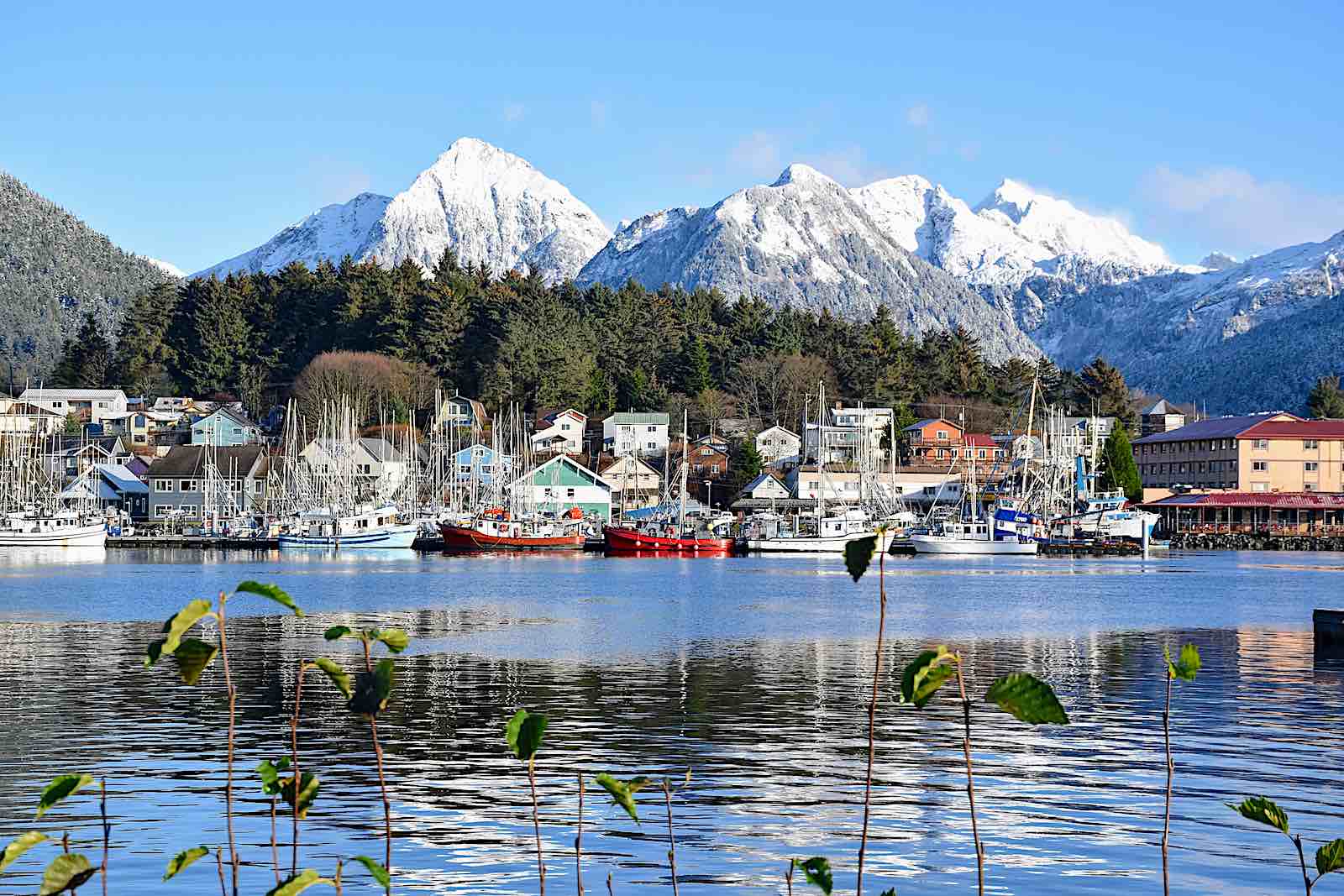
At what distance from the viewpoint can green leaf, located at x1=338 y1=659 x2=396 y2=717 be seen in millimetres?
6113

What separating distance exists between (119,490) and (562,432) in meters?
34.5

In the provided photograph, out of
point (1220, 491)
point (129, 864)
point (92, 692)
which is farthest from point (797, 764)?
point (1220, 491)

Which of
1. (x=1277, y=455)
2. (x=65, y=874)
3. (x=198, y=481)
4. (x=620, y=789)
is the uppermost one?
(x=1277, y=455)

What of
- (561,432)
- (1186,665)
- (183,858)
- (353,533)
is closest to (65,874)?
(183,858)

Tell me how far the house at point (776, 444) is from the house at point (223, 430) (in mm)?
40599

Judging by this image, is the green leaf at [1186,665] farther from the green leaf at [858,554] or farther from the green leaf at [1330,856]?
the green leaf at [858,554]

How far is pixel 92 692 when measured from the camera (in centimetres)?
2633

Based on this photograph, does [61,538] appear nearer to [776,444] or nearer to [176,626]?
[776,444]

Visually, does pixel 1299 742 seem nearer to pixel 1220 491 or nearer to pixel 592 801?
pixel 592 801

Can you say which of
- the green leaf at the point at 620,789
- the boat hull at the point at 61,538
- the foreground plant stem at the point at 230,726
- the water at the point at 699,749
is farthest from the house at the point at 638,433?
the foreground plant stem at the point at 230,726

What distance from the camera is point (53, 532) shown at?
96875 millimetres

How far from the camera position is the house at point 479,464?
117 meters

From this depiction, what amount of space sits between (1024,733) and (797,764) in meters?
4.52

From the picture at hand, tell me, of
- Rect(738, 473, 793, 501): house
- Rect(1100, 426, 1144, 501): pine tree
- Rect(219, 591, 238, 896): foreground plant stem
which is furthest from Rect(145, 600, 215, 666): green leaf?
Rect(1100, 426, 1144, 501): pine tree
